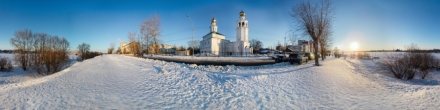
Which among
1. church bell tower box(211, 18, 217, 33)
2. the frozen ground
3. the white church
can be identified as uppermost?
church bell tower box(211, 18, 217, 33)

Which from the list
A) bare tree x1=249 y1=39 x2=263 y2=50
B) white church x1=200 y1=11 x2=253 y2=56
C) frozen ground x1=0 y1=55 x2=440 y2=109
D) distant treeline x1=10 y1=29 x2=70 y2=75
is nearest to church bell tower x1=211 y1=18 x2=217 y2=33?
white church x1=200 y1=11 x2=253 y2=56

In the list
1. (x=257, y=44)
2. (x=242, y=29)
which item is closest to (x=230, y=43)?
(x=242, y=29)

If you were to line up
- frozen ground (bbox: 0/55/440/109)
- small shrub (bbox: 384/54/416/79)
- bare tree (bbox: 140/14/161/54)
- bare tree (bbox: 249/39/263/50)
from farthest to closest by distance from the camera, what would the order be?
bare tree (bbox: 249/39/263/50) → bare tree (bbox: 140/14/161/54) → small shrub (bbox: 384/54/416/79) → frozen ground (bbox: 0/55/440/109)

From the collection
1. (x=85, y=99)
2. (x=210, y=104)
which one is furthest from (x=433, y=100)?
(x=85, y=99)

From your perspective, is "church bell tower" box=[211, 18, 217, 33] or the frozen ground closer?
the frozen ground

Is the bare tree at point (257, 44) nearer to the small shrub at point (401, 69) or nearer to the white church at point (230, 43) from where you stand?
the white church at point (230, 43)

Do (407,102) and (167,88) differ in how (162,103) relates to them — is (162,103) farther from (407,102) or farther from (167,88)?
(407,102)

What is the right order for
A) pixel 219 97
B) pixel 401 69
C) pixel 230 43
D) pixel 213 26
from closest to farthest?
pixel 219 97
pixel 401 69
pixel 230 43
pixel 213 26

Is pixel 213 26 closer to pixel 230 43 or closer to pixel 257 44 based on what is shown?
pixel 230 43

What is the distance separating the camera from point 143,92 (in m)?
6.87

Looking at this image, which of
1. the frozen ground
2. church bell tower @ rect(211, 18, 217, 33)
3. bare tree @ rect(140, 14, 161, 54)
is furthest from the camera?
church bell tower @ rect(211, 18, 217, 33)

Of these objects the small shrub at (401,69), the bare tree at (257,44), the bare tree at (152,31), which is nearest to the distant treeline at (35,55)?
the bare tree at (152,31)

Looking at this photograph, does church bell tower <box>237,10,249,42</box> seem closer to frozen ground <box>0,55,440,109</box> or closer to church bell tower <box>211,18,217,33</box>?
church bell tower <box>211,18,217,33</box>

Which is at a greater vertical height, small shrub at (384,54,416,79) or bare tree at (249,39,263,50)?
bare tree at (249,39,263,50)
